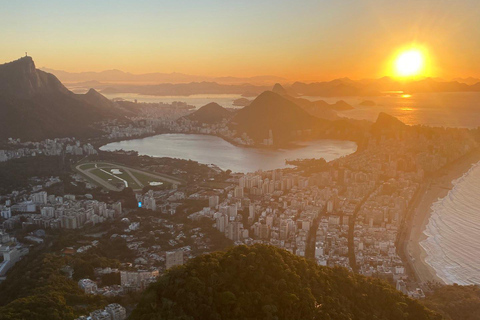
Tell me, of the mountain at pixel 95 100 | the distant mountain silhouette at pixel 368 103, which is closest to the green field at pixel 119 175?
the mountain at pixel 95 100

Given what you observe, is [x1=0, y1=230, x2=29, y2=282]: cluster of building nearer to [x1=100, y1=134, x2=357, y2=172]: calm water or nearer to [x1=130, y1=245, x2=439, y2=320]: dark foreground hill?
[x1=130, y1=245, x2=439, y2=320]: dark foreground hill

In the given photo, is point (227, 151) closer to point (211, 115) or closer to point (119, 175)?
point (119, 175)

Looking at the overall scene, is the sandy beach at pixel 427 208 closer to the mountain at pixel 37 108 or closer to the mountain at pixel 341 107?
the mountain at pixel 341 107

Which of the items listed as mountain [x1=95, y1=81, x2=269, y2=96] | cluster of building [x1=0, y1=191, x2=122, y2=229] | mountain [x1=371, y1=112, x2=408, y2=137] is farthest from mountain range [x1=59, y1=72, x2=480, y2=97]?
cluster of building [x1=0, y1=191, x2=122, y2=229]

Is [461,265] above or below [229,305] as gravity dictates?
below

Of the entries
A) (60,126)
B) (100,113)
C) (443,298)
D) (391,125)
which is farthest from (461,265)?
(100,113)

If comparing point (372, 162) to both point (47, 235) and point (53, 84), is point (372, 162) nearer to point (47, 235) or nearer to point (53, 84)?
point (47, 235)

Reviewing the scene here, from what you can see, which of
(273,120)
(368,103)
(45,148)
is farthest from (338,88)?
(45,148)
